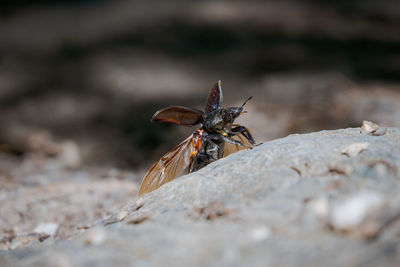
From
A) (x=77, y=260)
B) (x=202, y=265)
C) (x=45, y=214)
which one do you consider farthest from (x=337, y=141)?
(x=45, y=214)

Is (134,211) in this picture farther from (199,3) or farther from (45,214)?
(199,3)

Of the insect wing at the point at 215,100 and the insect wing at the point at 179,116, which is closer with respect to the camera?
the insect wing at the point at 179,116

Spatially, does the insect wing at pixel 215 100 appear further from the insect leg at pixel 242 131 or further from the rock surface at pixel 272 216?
the rock surface at pixel 272 216

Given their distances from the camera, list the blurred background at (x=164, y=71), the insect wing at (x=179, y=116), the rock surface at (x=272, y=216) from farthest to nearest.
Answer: the blurred background at (x=164, y=71) → the insect wing at (x=179, y=116) → the rock surface at (x=272, y=216)

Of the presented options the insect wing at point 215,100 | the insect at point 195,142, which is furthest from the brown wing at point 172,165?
the insect wing at point 215,100

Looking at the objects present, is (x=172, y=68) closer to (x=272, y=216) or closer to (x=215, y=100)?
(x=215, y=100)

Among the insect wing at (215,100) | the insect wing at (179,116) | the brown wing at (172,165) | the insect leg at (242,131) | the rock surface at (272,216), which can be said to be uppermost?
the insect wing at (215,100)

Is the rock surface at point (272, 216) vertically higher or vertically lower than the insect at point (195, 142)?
lower

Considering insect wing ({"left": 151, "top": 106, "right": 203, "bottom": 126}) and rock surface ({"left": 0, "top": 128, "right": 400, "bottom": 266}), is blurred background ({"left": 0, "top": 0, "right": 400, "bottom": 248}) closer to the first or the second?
insect wing ({"left": 151, "top": 106, "right": 203, "bottom": 126})
